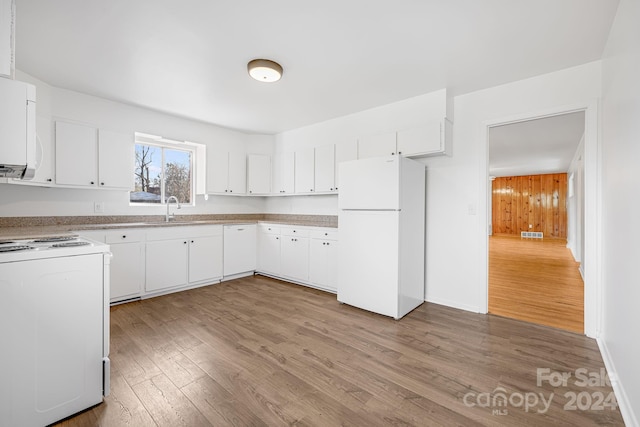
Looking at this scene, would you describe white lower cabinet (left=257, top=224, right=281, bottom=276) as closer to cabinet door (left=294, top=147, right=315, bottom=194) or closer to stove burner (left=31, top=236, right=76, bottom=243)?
cabinet door (left=294, top=147, right=315, bottom=194)

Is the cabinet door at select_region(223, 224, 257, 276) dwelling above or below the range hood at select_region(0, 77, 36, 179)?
below

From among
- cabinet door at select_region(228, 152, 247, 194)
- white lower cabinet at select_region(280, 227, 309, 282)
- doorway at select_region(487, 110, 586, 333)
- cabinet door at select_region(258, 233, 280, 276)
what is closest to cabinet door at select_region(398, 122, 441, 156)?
doorway at select_region(487, 110, 586, 333)

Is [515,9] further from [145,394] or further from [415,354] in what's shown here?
[145,394]

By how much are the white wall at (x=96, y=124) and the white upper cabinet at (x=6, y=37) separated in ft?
5.92

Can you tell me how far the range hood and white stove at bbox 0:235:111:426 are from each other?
0.47 meters

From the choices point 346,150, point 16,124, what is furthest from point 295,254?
point 16,124

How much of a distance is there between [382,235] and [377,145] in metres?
1.24

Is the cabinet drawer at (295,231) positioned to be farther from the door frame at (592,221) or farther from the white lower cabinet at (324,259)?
the door frame at (592,221)

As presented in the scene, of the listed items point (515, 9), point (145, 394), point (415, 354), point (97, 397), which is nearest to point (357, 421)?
point (415, 354)

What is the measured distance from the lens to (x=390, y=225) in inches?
113

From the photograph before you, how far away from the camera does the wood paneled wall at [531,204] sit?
10.2 metres

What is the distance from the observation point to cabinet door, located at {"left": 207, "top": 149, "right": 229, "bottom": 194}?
4434 millimetres

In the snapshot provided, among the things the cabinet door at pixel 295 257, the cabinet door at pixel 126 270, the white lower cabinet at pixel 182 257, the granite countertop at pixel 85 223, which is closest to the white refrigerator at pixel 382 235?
the cabinet door at pixel 295 257

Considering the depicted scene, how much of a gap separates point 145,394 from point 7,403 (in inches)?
23.4
